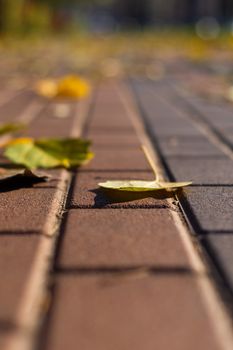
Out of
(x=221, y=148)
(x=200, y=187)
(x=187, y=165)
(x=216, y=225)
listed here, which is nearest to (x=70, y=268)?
(x=216, y=225)

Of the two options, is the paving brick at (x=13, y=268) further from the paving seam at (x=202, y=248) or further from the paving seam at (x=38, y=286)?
the paving seam at (x=202, y=248)

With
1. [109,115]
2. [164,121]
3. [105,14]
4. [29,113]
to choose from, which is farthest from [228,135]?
[105,14]

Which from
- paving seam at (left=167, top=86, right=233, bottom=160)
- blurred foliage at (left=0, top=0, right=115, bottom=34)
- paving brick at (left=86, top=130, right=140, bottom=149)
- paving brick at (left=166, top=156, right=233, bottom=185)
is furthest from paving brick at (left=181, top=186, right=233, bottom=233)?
blurred foliage at (left=0, top=0, right=115, bottom=34)

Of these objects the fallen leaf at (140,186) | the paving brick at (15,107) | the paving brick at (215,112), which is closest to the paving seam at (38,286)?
the fallen leaf at (140,186)

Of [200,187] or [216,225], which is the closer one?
[216,225]

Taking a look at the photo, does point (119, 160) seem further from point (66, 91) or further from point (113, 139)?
point (66, 91)

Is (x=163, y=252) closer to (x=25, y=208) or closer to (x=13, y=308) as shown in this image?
(x=13, y=308)
